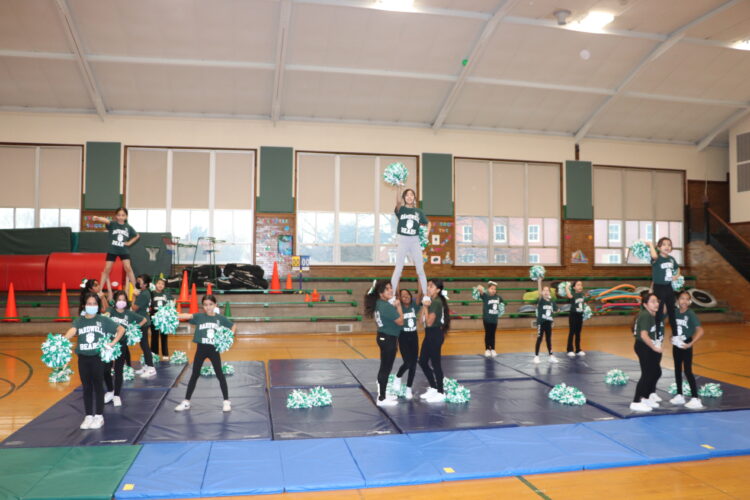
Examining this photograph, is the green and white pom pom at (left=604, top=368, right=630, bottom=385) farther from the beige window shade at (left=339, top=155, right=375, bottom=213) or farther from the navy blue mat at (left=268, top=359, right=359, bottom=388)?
the beige window shade at (left=339, top=155, right=375, bottom=213)

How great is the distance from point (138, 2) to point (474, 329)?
12.1m

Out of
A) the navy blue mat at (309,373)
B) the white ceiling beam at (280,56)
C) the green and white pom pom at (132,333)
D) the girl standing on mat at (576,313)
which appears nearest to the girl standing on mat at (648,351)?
the navy blue mat at (309,373)

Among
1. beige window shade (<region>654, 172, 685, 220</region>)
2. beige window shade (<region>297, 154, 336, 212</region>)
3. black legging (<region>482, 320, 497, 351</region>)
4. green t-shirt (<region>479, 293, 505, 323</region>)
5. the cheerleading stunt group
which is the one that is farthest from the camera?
beige window shade (<region>654, 172, 685, 220</region>)

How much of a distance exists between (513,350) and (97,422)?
816 centimetres

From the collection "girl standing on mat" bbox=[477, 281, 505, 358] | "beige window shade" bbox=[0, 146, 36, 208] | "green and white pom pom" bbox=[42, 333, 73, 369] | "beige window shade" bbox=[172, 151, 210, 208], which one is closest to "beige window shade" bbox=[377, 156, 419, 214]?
"beige window shade" bbox=[172, 151, 210, 208]

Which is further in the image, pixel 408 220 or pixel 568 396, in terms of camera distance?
pixel 408 220

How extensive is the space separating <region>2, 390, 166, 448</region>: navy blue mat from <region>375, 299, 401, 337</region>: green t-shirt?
2738 millimetres

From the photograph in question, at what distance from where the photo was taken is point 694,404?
6148 mm

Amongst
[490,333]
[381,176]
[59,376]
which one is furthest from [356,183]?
[59,376]

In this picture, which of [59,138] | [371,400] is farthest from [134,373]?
[59,138]

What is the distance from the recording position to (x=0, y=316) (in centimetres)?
1273

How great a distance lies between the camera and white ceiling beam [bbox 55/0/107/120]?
12.1 meters

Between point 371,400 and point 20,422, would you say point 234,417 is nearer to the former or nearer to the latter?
point 371,400

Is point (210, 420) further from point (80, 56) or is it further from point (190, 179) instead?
point (190, 179)
